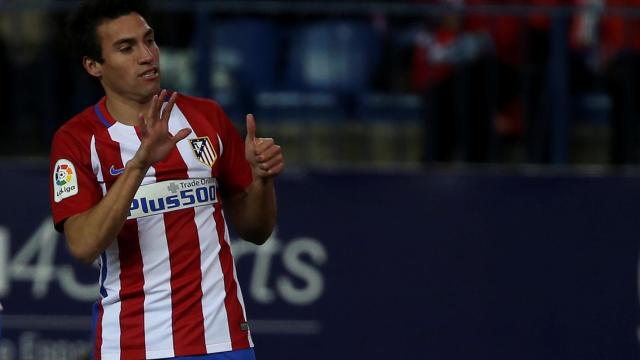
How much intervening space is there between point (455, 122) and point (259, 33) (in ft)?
4.08

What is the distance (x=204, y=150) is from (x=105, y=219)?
20.8 inches

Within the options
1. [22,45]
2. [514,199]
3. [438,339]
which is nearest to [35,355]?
[22,45]

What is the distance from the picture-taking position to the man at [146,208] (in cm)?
453

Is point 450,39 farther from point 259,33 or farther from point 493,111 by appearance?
point 259,33

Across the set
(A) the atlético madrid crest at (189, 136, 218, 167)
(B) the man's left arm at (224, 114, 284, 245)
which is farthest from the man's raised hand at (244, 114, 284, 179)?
(A) the atlético madrid crest at (189, 136, 218, 167)

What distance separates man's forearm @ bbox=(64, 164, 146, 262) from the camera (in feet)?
13.7

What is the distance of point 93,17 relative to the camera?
459cm

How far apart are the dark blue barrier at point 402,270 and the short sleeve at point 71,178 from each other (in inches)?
136

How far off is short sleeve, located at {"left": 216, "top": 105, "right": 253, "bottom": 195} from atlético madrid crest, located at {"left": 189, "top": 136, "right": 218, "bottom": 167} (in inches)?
3.5

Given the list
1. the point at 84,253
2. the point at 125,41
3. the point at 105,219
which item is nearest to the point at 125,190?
the point at 105,219

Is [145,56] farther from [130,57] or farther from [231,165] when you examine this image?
[231,165]

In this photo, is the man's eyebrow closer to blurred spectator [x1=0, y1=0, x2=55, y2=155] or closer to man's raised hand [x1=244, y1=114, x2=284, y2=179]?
man's raised hand [x1=244, y1=114, x2=284, y2=179]

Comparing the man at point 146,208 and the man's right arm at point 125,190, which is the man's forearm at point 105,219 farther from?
the man at point 146,208

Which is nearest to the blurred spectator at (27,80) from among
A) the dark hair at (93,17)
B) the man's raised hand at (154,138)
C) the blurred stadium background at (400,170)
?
the blurred stadium background at (400,170)
